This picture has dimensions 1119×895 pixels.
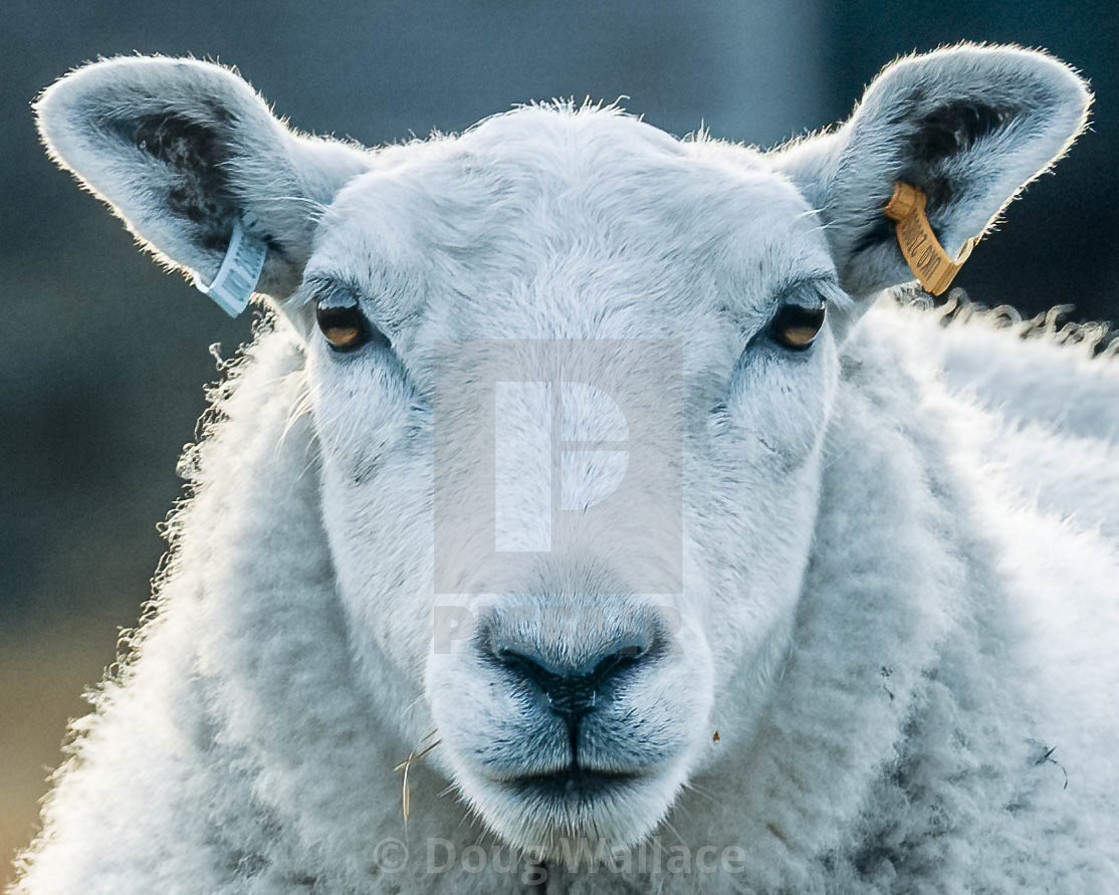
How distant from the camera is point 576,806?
4.94 ft

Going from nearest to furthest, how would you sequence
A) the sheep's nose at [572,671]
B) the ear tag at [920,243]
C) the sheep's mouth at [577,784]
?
the sheep's nose at [572,671] → the sheep's mouth at [577,784] → the ear tag at [920,243]

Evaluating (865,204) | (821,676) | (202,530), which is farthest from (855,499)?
(202,530)

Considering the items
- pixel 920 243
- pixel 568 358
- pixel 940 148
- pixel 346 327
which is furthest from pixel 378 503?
pixel 940 148

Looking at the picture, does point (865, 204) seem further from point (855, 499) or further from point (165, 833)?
point (165, 833)

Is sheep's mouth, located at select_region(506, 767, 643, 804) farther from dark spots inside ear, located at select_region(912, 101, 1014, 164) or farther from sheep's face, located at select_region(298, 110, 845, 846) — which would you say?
dark spots inside ear, located at select_region(912, 101, 1014, 164)

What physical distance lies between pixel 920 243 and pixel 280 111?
564 centimetres

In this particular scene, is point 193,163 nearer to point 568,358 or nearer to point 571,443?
point 568,358

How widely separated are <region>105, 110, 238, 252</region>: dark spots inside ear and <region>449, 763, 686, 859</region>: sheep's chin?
114 centimetres

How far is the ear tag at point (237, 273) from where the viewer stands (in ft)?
6.50

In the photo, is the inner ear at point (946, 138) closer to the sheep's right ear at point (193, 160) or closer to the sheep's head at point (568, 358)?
the sheep's head at point (568, 358)

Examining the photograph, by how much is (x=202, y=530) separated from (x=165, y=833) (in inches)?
23.2

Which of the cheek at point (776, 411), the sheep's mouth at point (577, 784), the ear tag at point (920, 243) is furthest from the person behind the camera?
the ear tag at point (920, 243)
